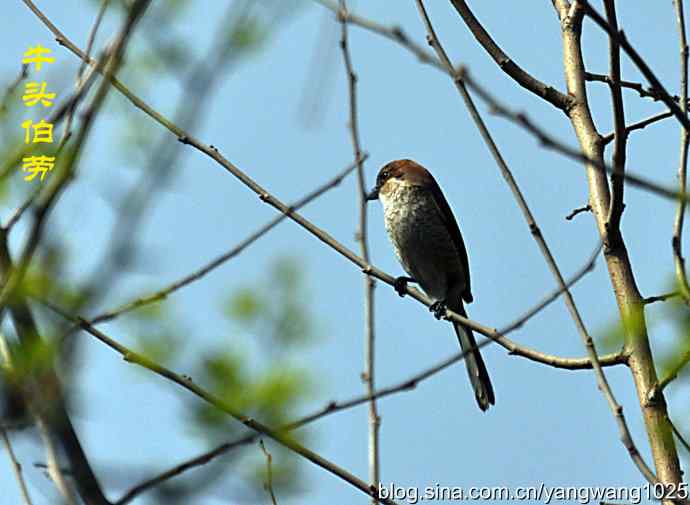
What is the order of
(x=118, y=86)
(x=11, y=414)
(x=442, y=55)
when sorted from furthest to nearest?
1. (x=442, y=55)
2. (x=118, y=86)
3. (x=11, y=414)

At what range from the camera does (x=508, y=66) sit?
3605 mm

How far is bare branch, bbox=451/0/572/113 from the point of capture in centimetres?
359

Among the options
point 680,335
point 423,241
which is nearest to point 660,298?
point 680,335

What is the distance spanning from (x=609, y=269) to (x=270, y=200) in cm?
111

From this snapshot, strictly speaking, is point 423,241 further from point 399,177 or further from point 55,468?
point 55,468

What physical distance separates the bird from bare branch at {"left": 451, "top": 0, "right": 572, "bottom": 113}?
119 inches

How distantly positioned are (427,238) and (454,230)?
0.31 m

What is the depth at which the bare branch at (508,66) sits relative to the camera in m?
Result: 3.59

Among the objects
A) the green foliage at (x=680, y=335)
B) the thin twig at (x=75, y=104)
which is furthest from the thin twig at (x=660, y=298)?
the thin twig at (x=75, y=104)

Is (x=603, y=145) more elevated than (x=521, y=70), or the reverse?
(x=521, y=70)

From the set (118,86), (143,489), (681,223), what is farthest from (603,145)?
(143,489)

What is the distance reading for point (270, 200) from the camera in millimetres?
3430

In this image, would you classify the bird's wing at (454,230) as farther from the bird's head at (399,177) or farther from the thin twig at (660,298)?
the thin twig at (660,298)

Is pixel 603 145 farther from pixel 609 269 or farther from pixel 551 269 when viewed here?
pixel 551 269
